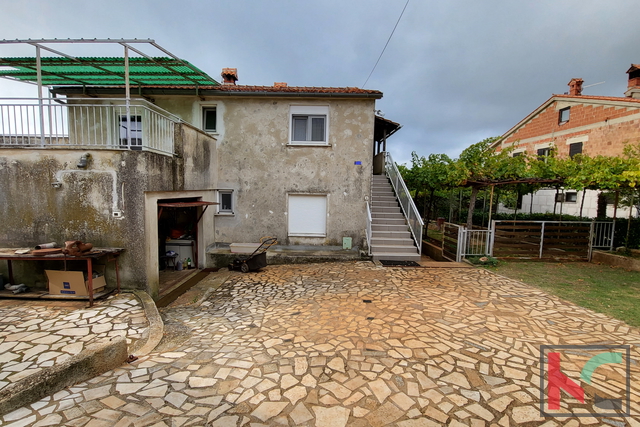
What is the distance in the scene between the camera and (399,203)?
38.9ft

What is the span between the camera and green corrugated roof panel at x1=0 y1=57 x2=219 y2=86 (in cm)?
680

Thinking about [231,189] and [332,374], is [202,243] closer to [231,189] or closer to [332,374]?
[231,189]

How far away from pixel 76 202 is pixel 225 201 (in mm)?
4789

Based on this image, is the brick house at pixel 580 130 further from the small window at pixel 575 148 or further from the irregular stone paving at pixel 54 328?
the irregular stone paving at pixel 54 328

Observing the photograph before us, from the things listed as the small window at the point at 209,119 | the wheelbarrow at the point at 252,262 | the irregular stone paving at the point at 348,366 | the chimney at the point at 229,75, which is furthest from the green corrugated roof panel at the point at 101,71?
the irregular stone paving at the point at 348,366

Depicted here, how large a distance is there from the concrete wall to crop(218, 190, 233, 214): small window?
4.02 metres

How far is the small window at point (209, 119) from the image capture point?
10.3 m

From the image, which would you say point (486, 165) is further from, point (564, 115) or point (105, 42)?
point (564, 115)

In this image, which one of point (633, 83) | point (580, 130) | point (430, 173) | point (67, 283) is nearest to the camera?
point (67, 283)

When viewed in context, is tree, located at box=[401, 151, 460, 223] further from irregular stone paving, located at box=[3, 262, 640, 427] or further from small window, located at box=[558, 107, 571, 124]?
small window, located at box=[558, 107, 571, 124]

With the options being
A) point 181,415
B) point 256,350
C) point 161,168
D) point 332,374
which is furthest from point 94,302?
point 332,374

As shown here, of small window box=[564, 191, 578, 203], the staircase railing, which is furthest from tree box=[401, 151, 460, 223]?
small window box=[564, 191, 578, 203]

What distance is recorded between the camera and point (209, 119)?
1040cm

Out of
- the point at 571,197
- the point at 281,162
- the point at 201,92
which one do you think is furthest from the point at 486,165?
the point at 571,197
